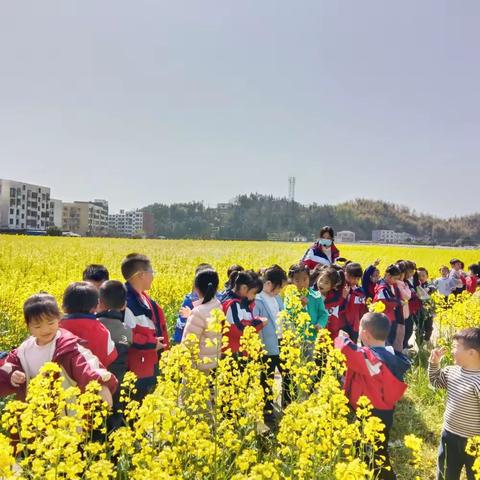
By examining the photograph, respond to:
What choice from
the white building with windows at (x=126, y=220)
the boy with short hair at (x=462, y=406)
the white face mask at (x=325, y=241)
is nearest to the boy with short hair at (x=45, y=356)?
the boy with short hair at (x=462, y=406)

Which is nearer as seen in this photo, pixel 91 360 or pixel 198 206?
pixel 91 360

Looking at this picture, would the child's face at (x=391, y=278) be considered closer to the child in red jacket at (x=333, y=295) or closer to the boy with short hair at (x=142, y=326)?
the child in red jacket at (x=333, y=295)

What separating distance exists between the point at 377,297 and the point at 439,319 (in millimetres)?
1703

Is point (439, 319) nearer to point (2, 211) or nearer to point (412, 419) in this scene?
point (412, 419)

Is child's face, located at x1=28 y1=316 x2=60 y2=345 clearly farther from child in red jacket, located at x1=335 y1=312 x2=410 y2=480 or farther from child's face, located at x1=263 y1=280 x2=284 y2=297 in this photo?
child's face, located at x1=263 y1=280 x2=284 y2=297

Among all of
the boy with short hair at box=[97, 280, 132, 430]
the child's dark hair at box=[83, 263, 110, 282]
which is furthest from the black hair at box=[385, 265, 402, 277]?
the boy with short hair at box=[97, 280, 132, 430]

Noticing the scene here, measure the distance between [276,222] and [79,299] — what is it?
107594 millimetres

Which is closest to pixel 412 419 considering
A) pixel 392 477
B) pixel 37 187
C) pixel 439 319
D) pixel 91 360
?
pixel 392 477

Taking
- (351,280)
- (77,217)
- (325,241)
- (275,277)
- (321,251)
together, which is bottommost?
(351,280)

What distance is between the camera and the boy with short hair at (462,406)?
3.12 metres

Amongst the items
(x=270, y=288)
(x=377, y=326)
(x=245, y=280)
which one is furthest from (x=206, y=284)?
(x=377, y=326)

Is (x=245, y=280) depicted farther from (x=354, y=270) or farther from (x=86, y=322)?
(x=354, y=270)

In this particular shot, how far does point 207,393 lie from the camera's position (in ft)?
8.90

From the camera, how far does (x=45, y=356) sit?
9.09 feet
